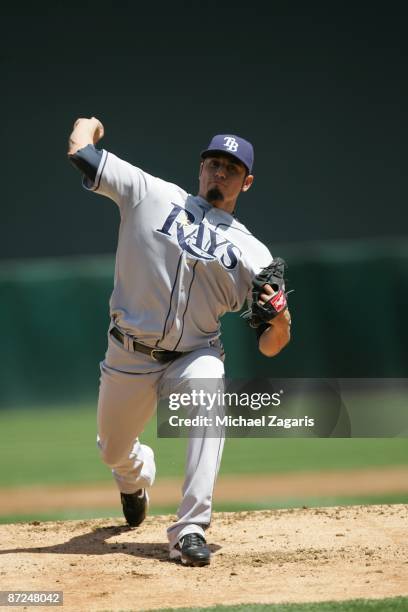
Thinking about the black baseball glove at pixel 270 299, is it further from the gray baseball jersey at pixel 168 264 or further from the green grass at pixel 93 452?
the green grass at pixel 93 452

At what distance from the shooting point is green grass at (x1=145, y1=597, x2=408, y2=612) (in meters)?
3.47

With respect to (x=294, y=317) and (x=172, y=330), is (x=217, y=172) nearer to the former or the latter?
(x=172, y=330)

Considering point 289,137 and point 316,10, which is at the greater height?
point 316,10

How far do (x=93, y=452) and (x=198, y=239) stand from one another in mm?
4202

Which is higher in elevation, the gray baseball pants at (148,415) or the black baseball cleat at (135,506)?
the gray baseball pants at (148,415)

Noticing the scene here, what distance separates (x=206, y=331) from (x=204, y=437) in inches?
19.9

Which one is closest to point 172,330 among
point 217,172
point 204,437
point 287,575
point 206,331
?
point 206,331

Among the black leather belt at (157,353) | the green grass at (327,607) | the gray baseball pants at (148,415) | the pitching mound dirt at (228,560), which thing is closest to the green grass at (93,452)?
the pitching mound dirt at (228,560)

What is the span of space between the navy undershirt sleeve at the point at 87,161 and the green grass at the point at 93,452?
3.26 metres

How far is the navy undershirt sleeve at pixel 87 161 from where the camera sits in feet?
14.2

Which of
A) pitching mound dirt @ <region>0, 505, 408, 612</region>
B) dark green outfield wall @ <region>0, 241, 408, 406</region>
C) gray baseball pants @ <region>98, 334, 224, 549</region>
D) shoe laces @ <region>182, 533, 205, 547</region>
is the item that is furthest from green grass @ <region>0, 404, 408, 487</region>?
shoe laces @ <region>182, 533, 205, 547</region>

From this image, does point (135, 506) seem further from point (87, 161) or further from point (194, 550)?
point (87, 161)

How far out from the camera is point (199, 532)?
420cm

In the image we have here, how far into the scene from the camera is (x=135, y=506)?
499cm
